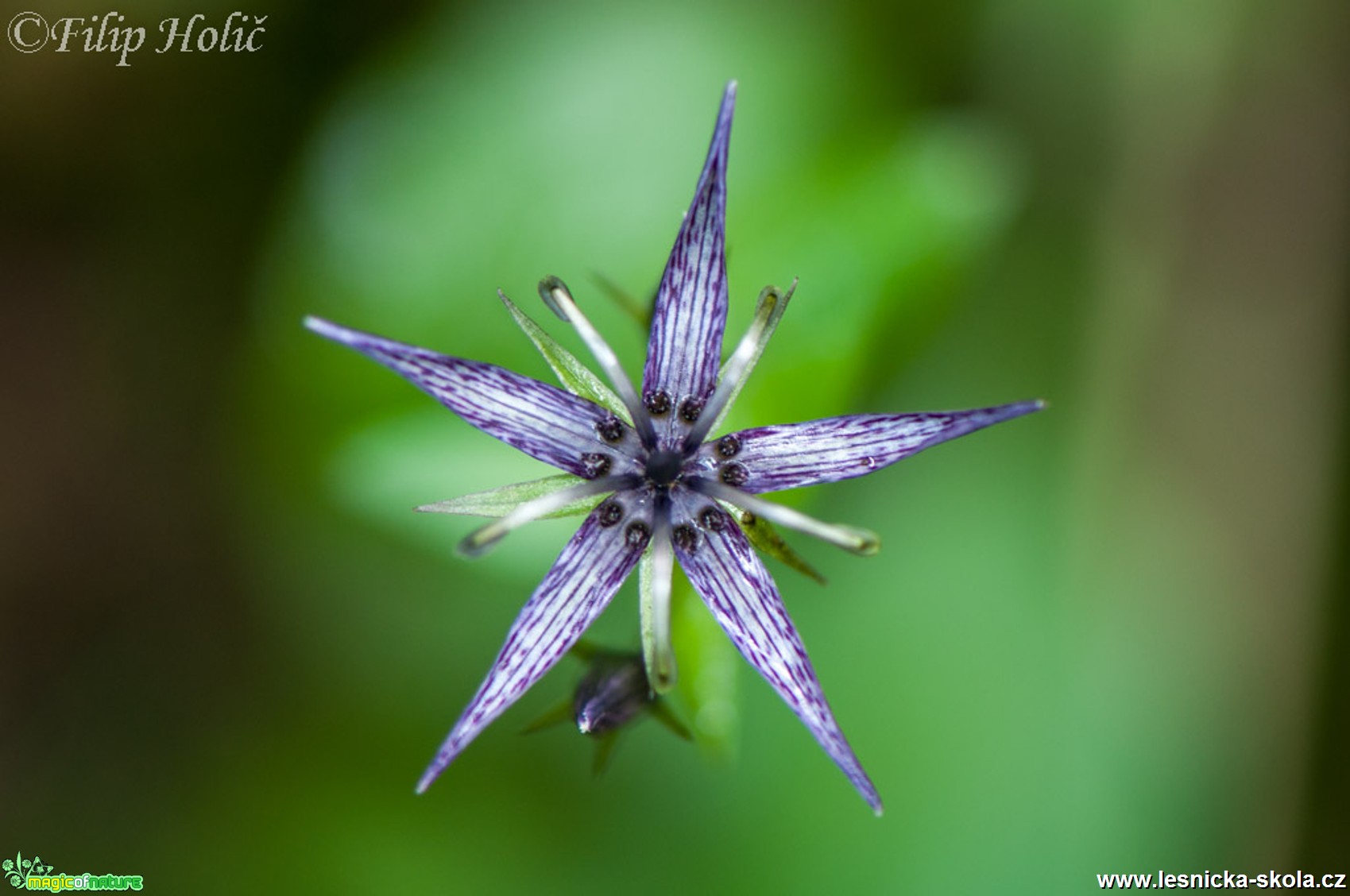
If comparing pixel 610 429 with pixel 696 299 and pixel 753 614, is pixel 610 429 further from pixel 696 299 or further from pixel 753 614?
pixel 753 614

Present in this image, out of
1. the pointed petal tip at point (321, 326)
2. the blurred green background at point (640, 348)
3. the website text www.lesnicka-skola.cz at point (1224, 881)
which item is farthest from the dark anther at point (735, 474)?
the website text www.lesnicka-skola.cz at point (1224, 881)

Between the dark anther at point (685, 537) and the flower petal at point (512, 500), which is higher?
the flower petal at point (512, 500)

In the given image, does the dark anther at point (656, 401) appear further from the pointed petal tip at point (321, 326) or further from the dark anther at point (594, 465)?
the pointed petal tip at point (321, 326)

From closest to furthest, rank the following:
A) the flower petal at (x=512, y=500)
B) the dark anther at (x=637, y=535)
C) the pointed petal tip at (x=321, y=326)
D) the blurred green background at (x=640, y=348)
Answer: the pointed petal tip at (x=321, y=326) → the flower petal at (x=512, y=500) → the dark anther at (x=637, y=535) → the blurred green background at (x=640, y=348)

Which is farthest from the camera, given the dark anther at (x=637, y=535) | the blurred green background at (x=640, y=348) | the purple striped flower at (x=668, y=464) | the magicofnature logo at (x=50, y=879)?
the blurred green background at (x=640, y=348)

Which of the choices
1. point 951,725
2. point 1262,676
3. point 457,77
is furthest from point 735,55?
point 1262,676

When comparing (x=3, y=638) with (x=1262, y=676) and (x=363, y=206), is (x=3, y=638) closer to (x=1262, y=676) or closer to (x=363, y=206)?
(x=363, y=206)

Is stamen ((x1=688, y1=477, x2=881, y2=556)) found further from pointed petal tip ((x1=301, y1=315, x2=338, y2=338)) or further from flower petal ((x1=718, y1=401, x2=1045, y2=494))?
pointed petal tip ((x1=301, y1=315, x2=338, y2=338))
